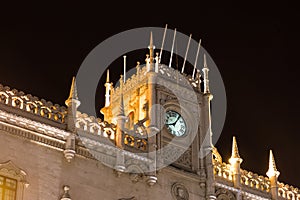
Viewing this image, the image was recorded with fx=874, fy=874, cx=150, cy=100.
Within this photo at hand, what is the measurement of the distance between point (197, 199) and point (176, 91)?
5.62 metres

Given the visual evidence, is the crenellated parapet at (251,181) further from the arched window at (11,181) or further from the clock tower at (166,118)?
the arched window at (11,181)

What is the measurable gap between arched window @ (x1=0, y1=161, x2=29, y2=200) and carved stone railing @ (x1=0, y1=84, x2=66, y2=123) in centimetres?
271

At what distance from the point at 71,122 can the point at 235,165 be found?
31.5 ft

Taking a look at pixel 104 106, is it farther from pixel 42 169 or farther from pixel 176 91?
pixel 42 169

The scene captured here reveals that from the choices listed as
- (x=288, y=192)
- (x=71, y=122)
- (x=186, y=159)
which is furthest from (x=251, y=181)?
(x=71, y=122)

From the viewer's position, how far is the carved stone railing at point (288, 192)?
4491cm

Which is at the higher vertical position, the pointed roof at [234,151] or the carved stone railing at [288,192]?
the pointed roof at [234,151]

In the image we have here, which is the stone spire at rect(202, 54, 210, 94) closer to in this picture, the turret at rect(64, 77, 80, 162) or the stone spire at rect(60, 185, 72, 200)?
the turret at rect(64, 77, 80, 162)

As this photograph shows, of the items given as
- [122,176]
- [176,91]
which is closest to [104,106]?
[176,91]

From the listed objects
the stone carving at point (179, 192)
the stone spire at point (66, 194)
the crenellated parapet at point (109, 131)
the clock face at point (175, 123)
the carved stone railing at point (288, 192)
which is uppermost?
the clock face at point (175, 123)

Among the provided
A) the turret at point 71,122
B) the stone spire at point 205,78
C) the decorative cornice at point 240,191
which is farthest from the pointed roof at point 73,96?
the decorative cornice at point 240,191

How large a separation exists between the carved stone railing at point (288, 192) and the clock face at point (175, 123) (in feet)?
21.0

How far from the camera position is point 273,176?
146 ft

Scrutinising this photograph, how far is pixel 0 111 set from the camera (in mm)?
35781
